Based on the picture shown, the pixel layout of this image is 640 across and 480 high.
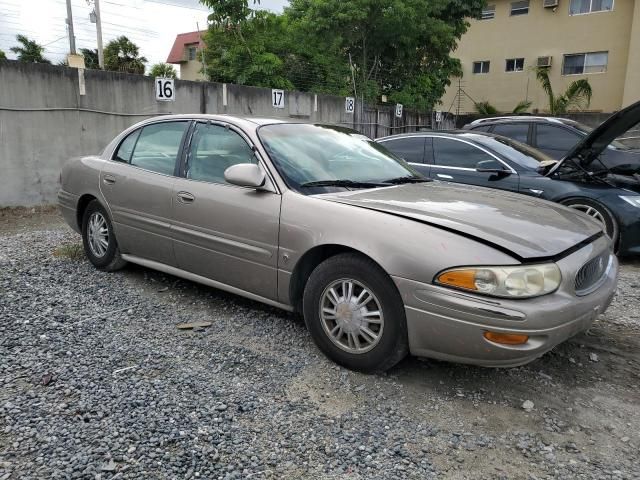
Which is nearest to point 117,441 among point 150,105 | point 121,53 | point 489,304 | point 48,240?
point 489,304

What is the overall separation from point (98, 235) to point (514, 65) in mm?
25442

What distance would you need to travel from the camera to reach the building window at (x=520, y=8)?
2523 cm

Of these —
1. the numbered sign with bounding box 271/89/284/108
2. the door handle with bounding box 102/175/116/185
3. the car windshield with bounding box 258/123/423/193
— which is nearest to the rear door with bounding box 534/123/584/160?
the car windshield with bounding box 258/123/423/193

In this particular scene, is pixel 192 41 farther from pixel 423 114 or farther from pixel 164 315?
pixel 164 315

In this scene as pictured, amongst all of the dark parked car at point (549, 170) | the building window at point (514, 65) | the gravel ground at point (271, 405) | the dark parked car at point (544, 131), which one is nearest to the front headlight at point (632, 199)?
the dark parked car at point (549, 170)

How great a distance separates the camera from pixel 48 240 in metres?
6.57

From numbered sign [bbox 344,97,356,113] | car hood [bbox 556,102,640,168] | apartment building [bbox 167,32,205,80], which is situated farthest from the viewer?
apartment building [bbox 167,32,205,80]

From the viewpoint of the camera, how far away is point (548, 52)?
82.1 ft

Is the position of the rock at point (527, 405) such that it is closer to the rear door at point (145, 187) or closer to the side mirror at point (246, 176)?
the side mirror at point (246, 176)

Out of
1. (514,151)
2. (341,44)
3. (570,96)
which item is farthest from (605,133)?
(570,96)

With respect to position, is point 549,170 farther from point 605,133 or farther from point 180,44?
point 180,44

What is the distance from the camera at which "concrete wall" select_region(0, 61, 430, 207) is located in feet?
26.9

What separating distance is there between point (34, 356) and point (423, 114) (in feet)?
53.7

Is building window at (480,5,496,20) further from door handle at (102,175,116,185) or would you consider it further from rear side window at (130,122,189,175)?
door handle at (102,175,116,185)
